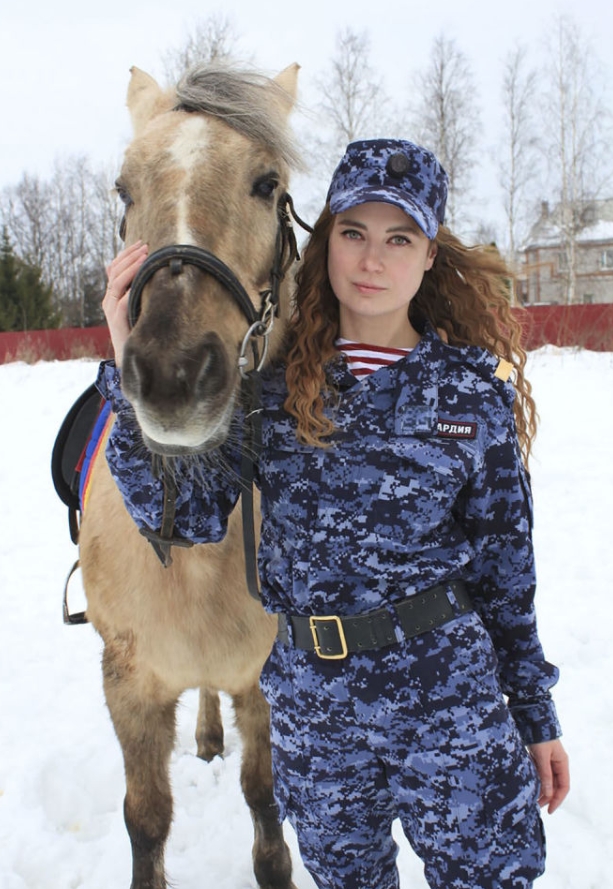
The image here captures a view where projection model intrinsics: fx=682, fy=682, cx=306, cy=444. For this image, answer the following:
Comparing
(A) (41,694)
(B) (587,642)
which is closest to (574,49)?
(B) (587,642)

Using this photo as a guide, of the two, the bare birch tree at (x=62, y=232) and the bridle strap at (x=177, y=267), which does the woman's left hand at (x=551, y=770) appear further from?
the bare birch tree at (x=62, y=232)

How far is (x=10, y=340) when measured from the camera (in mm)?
20250

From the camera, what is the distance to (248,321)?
1464 mm

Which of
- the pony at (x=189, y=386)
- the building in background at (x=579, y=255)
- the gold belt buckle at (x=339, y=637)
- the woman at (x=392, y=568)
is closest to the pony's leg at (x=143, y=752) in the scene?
the pony at (x=189, y=386)

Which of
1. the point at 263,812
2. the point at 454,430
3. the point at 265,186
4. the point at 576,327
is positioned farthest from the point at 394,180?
the point at 576,327

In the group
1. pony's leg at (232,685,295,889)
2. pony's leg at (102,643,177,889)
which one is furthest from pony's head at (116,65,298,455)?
pony's leg at (232,685,295,889)

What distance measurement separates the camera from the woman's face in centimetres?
153

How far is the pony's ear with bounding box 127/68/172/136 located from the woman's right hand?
0.65m

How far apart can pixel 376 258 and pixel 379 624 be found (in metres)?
0.80

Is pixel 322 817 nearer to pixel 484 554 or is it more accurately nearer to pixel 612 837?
pixel 484 554

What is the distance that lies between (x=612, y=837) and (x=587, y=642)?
60.0 inches

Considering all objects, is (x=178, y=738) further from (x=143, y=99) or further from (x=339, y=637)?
(x=143, y=99)

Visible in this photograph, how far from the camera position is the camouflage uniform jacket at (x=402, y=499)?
58.4 inches

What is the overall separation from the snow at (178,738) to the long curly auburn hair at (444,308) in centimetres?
187
